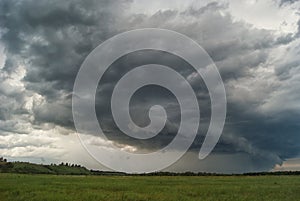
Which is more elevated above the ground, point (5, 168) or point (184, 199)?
point (5, 168)

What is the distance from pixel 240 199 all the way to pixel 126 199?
9.55 metres

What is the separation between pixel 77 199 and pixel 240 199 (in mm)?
13609

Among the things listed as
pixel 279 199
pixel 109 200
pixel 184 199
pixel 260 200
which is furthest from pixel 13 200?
pixel 279 199

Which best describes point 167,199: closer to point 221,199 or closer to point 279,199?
point 221,199

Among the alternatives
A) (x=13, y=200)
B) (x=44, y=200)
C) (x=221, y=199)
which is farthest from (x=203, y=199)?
(x=13, y=200)

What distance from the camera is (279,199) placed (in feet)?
96.1

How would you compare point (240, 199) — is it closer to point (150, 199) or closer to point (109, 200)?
point (150, 199)

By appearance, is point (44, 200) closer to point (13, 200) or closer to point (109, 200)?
point (13, 200)

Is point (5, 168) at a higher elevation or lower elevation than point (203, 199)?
higher

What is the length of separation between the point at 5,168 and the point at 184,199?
194 metres

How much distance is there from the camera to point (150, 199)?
28.3 metres

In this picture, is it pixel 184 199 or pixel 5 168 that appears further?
pixel 5 168

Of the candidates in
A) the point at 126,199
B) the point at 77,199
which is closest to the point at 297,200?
the point at 126,199

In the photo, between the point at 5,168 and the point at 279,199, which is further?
the point at 5,168
